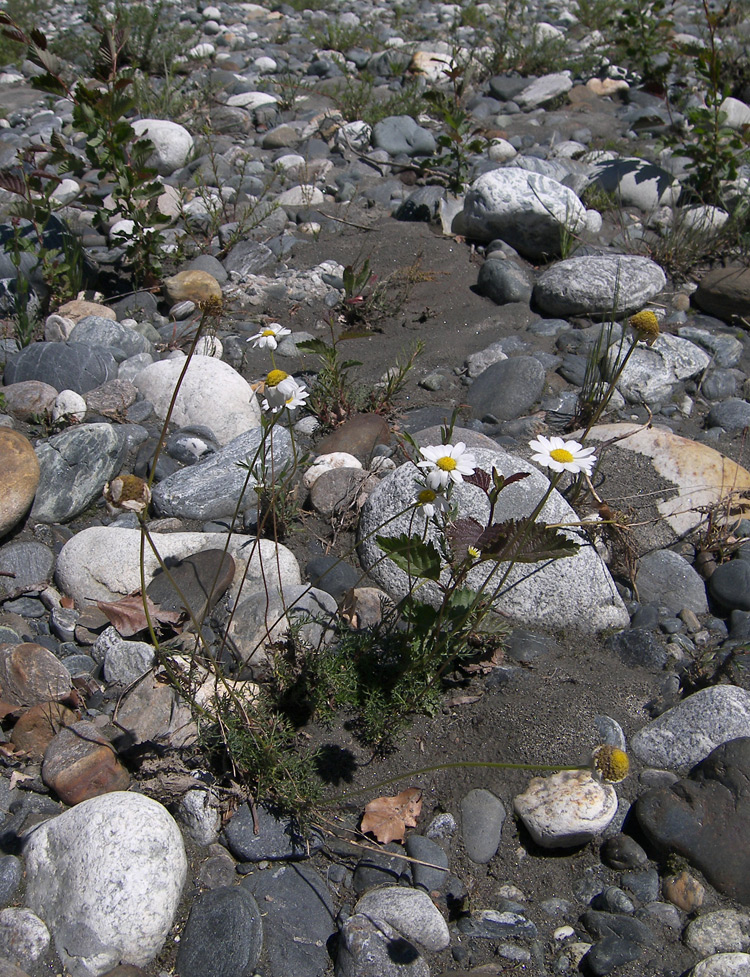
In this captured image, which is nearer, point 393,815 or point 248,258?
point 393,815

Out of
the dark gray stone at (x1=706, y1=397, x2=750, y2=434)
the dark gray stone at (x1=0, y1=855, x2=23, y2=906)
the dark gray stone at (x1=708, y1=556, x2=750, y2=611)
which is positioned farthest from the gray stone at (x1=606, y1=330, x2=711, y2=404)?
the dark gray stone at (x1=0, y1=855, x2=23, y2=906)

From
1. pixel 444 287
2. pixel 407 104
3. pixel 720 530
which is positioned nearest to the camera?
pixel 720 530

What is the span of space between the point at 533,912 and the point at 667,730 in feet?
2.24

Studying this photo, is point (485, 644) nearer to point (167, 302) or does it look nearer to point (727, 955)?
point (727, 955)

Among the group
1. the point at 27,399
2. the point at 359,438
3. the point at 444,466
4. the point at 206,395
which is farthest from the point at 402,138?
the point at 444,466

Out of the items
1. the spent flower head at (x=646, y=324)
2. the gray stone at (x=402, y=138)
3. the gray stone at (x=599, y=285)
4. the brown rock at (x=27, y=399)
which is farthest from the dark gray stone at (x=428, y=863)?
the gray stone at (x=402, y=138)

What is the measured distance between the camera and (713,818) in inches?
79.7

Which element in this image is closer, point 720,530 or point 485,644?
point 485,644

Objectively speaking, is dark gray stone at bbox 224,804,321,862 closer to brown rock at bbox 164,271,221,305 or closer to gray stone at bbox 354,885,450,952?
gray stone at bbox 354,885,450,952

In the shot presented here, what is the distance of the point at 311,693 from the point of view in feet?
7.77

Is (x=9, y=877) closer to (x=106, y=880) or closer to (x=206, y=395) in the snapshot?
(x=106, y=880)

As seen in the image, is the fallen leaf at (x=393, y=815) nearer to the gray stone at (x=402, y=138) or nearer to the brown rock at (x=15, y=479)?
the brown rock at (x=15, y=479)

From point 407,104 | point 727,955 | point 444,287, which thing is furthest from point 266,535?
point 407,104

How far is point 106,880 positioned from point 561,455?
1.53 m
